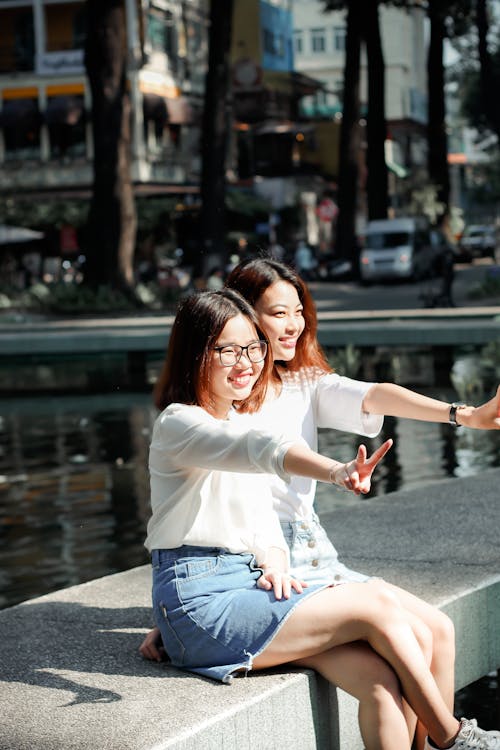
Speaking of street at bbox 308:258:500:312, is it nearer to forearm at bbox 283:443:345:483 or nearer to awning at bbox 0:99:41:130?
awning at bbox 0:99:41:130

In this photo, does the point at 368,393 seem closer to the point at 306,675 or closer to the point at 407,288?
the point at 306,675

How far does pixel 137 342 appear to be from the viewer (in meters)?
18.7

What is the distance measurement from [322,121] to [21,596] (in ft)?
204

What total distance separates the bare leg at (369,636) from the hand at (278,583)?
0.19 feet

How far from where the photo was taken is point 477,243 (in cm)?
6594

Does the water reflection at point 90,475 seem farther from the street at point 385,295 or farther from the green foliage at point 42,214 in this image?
the green foliage at point 42,214

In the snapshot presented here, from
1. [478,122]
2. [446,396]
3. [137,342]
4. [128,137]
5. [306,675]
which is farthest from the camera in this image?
[478,122]

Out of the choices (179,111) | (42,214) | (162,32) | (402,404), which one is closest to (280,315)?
(402,404)

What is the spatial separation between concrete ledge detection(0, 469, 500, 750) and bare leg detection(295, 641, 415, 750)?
0.20m

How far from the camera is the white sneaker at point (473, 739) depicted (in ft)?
12.8

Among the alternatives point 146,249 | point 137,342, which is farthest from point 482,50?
point 137,342

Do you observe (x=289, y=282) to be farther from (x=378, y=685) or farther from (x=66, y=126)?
(x=66, y=126)

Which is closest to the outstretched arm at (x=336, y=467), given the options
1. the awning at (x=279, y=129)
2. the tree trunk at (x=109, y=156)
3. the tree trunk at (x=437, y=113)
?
the tree trunk at (x=109, y=156)

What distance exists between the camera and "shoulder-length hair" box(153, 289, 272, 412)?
4.25 m
